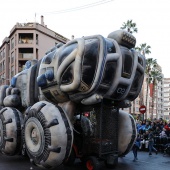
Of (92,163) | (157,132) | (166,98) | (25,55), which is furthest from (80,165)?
(166,98)

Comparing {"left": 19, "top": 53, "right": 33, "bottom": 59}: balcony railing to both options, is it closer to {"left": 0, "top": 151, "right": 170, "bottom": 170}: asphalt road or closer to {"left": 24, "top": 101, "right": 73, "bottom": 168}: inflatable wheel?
{"left": 0, "top": 151, "right": 170, "bottom": 170}: asphalt road

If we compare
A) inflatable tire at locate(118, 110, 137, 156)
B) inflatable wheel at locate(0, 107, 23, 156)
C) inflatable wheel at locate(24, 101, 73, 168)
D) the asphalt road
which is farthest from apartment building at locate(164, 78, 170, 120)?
inflatable wheel at locate(24, 101, 73, 168)

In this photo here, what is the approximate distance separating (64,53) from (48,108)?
5.05ft

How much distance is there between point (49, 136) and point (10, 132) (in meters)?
2.27

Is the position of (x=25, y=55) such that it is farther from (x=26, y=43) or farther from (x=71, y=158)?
(x=71, y=158)

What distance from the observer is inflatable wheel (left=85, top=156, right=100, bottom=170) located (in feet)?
24.2

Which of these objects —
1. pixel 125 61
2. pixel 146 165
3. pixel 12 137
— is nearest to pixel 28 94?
pixel 12 137

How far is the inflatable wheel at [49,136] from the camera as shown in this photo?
22.2 feet

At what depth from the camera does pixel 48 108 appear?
23.6ft

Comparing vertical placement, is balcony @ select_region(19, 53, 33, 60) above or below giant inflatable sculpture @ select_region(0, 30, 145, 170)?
above

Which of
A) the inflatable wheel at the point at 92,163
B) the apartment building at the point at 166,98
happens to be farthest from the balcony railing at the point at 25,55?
the apartment building at the point at 166,98

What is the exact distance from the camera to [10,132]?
28.2 feet

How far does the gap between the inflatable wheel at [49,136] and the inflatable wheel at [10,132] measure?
126cm

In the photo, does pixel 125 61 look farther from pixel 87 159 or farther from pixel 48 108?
pixel 87 159
